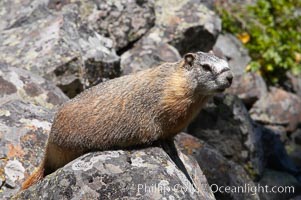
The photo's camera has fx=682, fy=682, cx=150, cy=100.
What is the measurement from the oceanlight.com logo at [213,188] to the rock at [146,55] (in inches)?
114

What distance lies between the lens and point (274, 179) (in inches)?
450

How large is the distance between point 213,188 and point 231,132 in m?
2.82

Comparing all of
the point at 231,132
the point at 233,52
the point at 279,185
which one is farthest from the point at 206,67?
the point at 233,52

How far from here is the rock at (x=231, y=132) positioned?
11.5 meters

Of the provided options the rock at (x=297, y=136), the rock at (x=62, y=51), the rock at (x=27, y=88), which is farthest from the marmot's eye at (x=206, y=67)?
the rock at (x=297, y=136)

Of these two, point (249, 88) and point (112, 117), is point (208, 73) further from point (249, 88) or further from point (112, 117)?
point (249, 88)

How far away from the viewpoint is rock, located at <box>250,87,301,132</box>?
1441 centimetres

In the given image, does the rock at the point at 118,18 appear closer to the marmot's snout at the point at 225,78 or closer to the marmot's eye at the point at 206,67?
the marmot's eye at the point at 206,67

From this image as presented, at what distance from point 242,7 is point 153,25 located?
4670 millimetres

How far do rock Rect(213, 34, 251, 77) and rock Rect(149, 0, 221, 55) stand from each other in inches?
63.7

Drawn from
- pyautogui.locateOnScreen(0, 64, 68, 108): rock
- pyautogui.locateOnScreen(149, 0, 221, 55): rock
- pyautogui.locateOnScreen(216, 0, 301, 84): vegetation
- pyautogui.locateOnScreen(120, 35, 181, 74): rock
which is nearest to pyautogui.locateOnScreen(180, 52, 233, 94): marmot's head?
pyautogui.locateOnScreen(0, 64, 68, 108): rock

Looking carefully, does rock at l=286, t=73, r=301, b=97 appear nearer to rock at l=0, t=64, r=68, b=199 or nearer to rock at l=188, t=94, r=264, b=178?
rock at l=188, t=94, r=264, b=178

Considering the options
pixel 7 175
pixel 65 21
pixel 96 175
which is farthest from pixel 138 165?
pixel 65 21

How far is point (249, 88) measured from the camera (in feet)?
48.1
